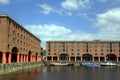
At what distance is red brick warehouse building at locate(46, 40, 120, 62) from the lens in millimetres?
164750

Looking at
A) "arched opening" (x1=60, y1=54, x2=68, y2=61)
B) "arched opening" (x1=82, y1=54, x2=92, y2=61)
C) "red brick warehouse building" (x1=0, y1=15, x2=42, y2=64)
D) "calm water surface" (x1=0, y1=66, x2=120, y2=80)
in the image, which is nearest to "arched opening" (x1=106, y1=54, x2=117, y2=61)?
"arched opening" (x1=82, y1=54, x2=92, y2=61)

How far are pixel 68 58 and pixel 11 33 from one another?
93.1m

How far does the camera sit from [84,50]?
16675 centimetres

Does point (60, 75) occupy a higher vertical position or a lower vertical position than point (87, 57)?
lower

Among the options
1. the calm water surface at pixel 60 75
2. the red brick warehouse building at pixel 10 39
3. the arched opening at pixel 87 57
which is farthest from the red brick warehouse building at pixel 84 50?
the calm water surface at pixel 60 75

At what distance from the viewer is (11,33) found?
3155 inches

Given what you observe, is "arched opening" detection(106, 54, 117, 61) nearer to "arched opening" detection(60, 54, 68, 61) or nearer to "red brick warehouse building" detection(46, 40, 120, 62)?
"red brick warehouse building" detection(46, 40, 120, 62)

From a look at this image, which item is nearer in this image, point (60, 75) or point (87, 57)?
point (60, 75)

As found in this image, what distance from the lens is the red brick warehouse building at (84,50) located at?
165 m

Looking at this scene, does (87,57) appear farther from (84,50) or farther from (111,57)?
(111,57)

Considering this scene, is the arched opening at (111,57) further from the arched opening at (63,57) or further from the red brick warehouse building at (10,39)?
the red brick warehouse building at (10,39)

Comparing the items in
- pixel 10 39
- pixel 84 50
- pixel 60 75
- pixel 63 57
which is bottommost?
pixel 60 75

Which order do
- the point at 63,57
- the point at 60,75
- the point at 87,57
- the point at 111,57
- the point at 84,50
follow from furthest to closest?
the point at 63,57
the point at 87,57
the point at 111,57
the point at 84,50
the point at 60,75

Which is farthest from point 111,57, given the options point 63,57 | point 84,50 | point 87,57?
point 63,57
